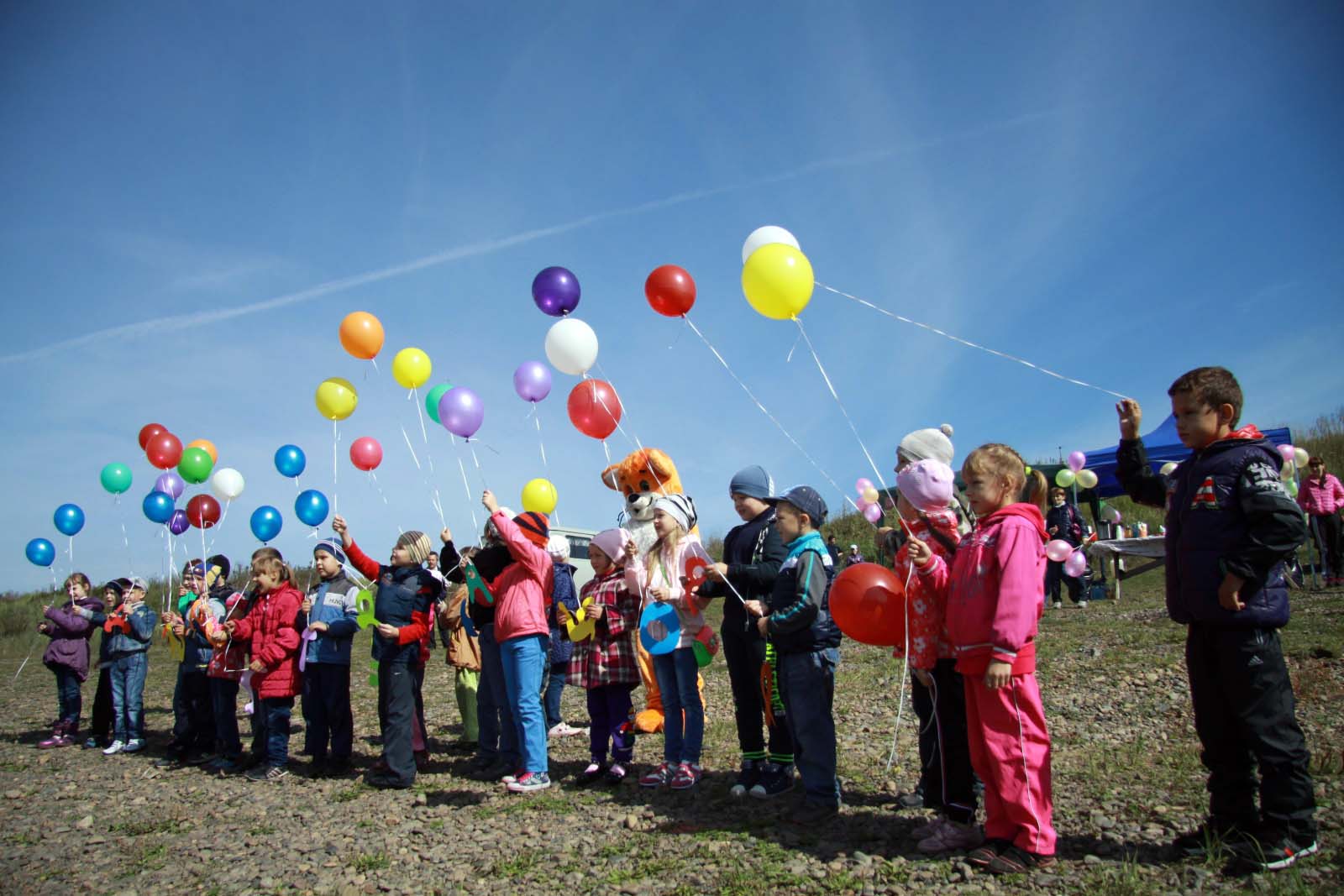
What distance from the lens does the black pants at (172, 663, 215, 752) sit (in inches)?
288

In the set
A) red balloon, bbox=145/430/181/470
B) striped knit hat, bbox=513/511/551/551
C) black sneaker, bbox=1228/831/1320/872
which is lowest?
black sneaker, bbox=1228/831/1320/872

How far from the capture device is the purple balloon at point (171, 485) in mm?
10390

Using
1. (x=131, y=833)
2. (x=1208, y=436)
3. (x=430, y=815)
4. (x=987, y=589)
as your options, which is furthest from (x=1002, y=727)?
(x=131, y=833)

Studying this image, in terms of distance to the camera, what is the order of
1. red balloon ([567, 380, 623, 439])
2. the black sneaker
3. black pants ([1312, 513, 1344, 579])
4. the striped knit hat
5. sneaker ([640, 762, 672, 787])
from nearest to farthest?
the black sneaker < sneaker ([640, 762, 672, 787]) < the striped knit hat < red balloon ([567, 380, 623, 439]) < black pants ([1312, 513, 1344, 579])

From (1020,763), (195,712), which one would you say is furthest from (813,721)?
(195,712)

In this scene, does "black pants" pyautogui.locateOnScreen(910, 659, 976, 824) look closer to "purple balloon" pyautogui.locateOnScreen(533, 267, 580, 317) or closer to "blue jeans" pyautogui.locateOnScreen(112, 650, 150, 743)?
"purple balloon" pyautogui.locateOnScreen(533, 267, 580, 317)

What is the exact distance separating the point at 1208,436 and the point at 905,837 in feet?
7.48

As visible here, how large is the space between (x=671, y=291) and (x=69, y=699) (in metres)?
7.82

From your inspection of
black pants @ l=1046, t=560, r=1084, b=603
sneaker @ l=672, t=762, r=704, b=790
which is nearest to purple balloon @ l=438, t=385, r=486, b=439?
sneaker @ l=672, t=762, r=704, b=790

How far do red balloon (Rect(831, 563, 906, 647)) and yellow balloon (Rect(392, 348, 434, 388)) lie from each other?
17.4 feet

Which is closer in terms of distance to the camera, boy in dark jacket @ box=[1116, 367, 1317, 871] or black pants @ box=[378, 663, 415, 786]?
boy in dark jacket @ box=[1116, 367, 1317, 871]

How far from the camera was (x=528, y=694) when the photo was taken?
5324 millimetres

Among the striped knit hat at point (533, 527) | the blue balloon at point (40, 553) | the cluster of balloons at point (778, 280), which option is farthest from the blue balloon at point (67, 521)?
the cluster of balloons at point (778, 280)

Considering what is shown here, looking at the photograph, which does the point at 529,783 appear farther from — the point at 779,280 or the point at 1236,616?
the point at 1236,616
